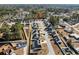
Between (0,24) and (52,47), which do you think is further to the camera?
(0,24)

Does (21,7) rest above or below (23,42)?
above

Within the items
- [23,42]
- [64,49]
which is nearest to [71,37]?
[64,49]

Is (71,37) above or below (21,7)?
below

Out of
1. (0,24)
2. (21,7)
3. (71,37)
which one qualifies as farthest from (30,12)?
(71,37)
